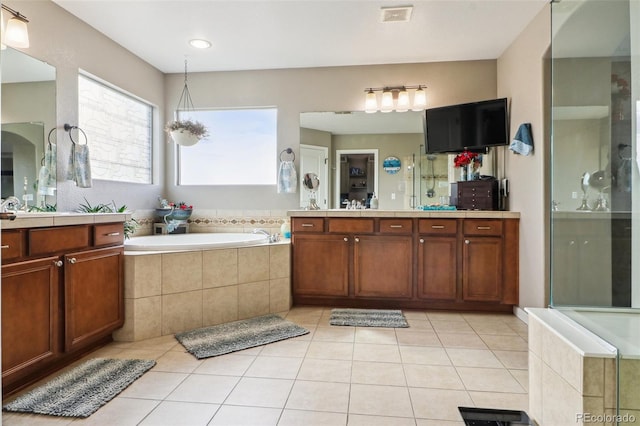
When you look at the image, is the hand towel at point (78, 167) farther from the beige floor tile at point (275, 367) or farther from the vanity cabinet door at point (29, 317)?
the beige floor tile at point (275, 367)

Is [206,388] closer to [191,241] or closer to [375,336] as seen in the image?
[375,336]

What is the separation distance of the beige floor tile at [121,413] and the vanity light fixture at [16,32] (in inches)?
82.3

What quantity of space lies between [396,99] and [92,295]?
3112mm

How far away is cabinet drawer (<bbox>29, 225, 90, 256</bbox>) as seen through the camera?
1805mm

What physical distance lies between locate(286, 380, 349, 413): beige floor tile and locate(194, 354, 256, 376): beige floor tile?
38cm

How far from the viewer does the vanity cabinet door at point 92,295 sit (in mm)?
2018

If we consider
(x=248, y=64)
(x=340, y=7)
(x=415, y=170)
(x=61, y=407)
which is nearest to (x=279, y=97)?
(x=248, y=64)

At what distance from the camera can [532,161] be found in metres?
2.81

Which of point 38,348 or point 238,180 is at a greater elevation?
point 238,180

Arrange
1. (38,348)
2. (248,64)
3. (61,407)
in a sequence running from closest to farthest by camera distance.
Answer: (61,407) → (38,348) → (248,64)

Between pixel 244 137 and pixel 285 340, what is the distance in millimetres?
2338

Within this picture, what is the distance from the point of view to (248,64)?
3.67 metres

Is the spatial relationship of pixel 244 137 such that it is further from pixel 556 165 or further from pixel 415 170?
pixel 556 165

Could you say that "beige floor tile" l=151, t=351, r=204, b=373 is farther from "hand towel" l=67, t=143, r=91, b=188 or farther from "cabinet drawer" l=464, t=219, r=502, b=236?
"cabinet drawer" l=464, t=219, r=502, b=236
